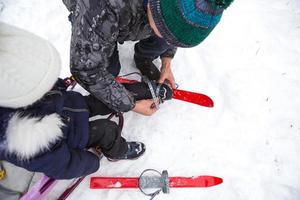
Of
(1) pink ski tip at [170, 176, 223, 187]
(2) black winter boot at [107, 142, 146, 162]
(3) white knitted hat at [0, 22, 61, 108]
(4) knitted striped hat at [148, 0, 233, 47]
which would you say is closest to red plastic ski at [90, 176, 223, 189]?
(1) pink ski tip at [170, 176, 223, 187]

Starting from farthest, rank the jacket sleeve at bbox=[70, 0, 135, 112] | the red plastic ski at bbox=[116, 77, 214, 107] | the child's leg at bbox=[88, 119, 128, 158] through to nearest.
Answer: the red plastic ski at bbox=[116, 77, 214, 107] → the child's leg at bbox=[88, 119, 128, 158] → the jacket sleeve at bbox=[70, 0, 135, 112]

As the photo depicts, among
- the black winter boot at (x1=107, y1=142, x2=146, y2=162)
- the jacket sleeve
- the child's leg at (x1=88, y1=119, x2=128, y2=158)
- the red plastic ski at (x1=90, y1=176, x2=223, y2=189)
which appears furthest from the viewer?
the black winter boot at (x1=107, y1=142, x2=146, y2=162)

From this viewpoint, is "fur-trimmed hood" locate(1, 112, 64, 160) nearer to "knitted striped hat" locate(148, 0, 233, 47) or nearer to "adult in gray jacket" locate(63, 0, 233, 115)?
"adult in gray jacket" locate(63, 0, 233, 115)

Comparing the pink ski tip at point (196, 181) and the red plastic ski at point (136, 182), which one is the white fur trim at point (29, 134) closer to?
the red plastic ski at point (136, 182)

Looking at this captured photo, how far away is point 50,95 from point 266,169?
140 centimetres

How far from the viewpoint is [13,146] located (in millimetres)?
1225

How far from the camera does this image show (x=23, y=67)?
1063mm

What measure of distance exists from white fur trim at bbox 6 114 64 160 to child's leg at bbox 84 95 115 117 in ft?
1.79

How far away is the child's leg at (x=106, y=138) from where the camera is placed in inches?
65.9

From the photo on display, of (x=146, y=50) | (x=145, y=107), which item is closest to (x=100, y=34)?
(x=145, y=107)

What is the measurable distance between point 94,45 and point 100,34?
6cm

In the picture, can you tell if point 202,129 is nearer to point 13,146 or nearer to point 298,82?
point 298,82

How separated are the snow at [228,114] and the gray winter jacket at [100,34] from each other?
559 mm

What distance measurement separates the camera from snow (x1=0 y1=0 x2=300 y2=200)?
6.26 feet
